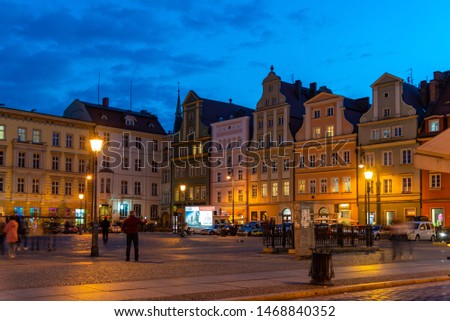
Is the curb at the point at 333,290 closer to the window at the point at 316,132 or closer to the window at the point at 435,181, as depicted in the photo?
the window at the point at 435,181

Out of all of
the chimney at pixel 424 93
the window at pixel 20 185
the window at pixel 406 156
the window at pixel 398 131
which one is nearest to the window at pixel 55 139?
the window at pixel 20 185

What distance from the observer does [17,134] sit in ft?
258

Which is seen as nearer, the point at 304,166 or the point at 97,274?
the point at 97,274

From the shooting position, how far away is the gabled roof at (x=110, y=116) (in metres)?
88.5

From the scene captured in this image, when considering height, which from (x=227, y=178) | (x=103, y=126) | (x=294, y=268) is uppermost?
(x=103, y=126)

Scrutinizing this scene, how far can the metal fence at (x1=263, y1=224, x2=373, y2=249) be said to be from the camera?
3017cm

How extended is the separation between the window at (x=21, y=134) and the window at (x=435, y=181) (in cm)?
4827

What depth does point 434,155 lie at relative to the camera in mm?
16234

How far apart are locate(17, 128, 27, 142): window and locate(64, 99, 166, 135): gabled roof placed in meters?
10.4

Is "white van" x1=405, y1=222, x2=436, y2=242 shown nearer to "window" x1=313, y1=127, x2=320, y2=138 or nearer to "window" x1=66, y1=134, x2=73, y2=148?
"window" x1=313, y1=127, x2=320, y2=138

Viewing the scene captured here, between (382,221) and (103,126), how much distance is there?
134 feet

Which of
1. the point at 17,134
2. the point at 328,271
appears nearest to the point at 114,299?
the point at 328,271

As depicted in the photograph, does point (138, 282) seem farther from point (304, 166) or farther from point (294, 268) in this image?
point (304, 166)
